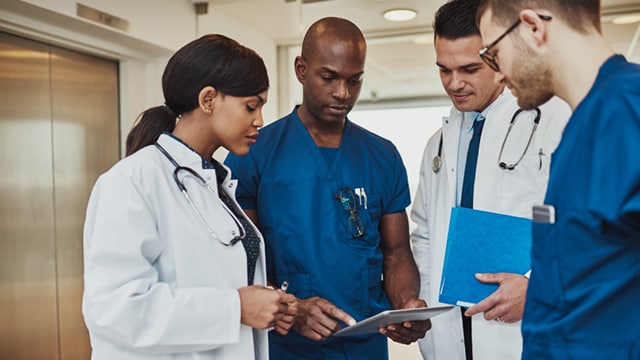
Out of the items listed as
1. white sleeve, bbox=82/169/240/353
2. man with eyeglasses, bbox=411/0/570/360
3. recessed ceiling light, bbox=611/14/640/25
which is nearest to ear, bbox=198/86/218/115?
white sleeve, bbox=82/169/240/353

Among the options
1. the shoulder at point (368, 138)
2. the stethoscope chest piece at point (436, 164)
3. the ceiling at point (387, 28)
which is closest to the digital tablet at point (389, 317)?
the stethoscope chest piece at point (436, 164)

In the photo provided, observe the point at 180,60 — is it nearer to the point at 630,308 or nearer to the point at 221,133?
the point at 221,133

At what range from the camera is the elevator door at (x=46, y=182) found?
238 centimetres

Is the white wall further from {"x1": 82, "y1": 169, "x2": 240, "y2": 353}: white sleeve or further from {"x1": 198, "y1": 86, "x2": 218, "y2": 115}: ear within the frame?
{"x1": 82, "y1": 169, "x2": 240, "y2": 353}: white sleeve

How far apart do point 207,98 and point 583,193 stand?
2.51ft

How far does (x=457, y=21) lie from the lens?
159 centimetres

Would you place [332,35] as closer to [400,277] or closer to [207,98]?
[207,98]

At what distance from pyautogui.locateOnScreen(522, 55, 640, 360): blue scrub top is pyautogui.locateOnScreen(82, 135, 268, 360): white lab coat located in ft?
1.92

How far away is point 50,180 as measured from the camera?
257 cm

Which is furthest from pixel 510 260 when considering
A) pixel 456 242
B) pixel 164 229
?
pixel 164 229

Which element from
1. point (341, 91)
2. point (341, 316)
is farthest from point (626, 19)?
point (341, 316)

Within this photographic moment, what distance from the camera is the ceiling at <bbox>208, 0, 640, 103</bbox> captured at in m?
3.21

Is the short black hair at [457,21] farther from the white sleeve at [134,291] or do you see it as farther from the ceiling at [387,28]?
the ceiling at [387,28]

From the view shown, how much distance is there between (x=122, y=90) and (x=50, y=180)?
64cm
